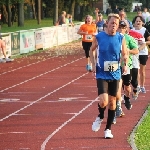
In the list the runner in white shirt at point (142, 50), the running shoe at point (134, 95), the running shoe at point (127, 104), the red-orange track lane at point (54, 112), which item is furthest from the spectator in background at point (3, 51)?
the running shoe at point (127, 104)

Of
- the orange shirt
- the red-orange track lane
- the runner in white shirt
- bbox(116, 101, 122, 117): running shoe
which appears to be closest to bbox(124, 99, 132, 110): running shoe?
the red-orange track lane

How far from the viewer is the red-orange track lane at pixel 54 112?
11.2 m

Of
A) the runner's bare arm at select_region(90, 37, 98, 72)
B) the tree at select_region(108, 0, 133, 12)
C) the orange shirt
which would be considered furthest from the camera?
the tree at select_region(108, 0, 133, 12)

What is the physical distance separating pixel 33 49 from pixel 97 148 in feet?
77.8

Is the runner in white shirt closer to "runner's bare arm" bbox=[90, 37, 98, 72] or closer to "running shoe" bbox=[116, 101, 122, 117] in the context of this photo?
"running shoe" bbox=[116, 101, 122, 117]

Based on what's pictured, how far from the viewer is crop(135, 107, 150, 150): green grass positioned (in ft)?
34.8

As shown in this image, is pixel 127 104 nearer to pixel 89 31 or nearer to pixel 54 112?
pixel 54 112

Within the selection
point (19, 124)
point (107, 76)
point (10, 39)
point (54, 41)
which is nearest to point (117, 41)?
point (107, 76)

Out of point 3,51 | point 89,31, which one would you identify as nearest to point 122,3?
point 3,51

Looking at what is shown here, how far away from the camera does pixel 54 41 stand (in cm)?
3859

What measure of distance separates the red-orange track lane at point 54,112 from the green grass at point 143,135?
0.17 m

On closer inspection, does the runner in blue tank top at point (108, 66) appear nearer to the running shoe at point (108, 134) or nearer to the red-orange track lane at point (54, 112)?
the running shoe at point (108, 134)

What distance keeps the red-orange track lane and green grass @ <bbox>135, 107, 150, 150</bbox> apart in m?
0.17

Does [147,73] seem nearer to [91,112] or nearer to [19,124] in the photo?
[91,112]
